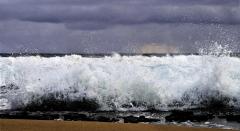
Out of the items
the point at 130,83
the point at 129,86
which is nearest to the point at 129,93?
the point at 129,86

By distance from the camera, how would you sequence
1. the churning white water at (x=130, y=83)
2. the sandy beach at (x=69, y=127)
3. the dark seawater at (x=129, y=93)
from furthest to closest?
the churning white water at (x=130, y=83)
the dark seawater at (x=129, y=93)
the sandy beach at (x=69, y=127)

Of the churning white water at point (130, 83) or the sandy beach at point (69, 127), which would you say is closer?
the sandy beach at point (69, 127)

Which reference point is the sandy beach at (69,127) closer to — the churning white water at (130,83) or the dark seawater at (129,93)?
the dark seawater at (129,93)

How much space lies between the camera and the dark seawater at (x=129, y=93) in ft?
45.4

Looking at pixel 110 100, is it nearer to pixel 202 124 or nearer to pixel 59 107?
pixel 59 107

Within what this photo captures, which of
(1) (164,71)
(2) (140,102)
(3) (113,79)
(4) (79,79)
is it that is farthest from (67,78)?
(1) (164,71)

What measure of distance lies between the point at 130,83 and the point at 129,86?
286 mm

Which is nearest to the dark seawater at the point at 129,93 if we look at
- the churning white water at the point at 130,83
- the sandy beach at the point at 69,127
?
the churning white water at the point at 130,83

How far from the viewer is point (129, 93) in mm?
17016

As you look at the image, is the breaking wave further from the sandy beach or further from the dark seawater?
the sandy beach

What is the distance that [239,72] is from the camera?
1931 centimetres

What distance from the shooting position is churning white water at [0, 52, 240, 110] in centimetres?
1661

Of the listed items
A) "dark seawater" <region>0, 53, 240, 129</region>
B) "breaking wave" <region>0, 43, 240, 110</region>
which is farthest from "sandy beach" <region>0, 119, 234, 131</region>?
"breaking wave" <region>0, 43, 240, 110</region>

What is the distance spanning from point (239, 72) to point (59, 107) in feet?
25.3
